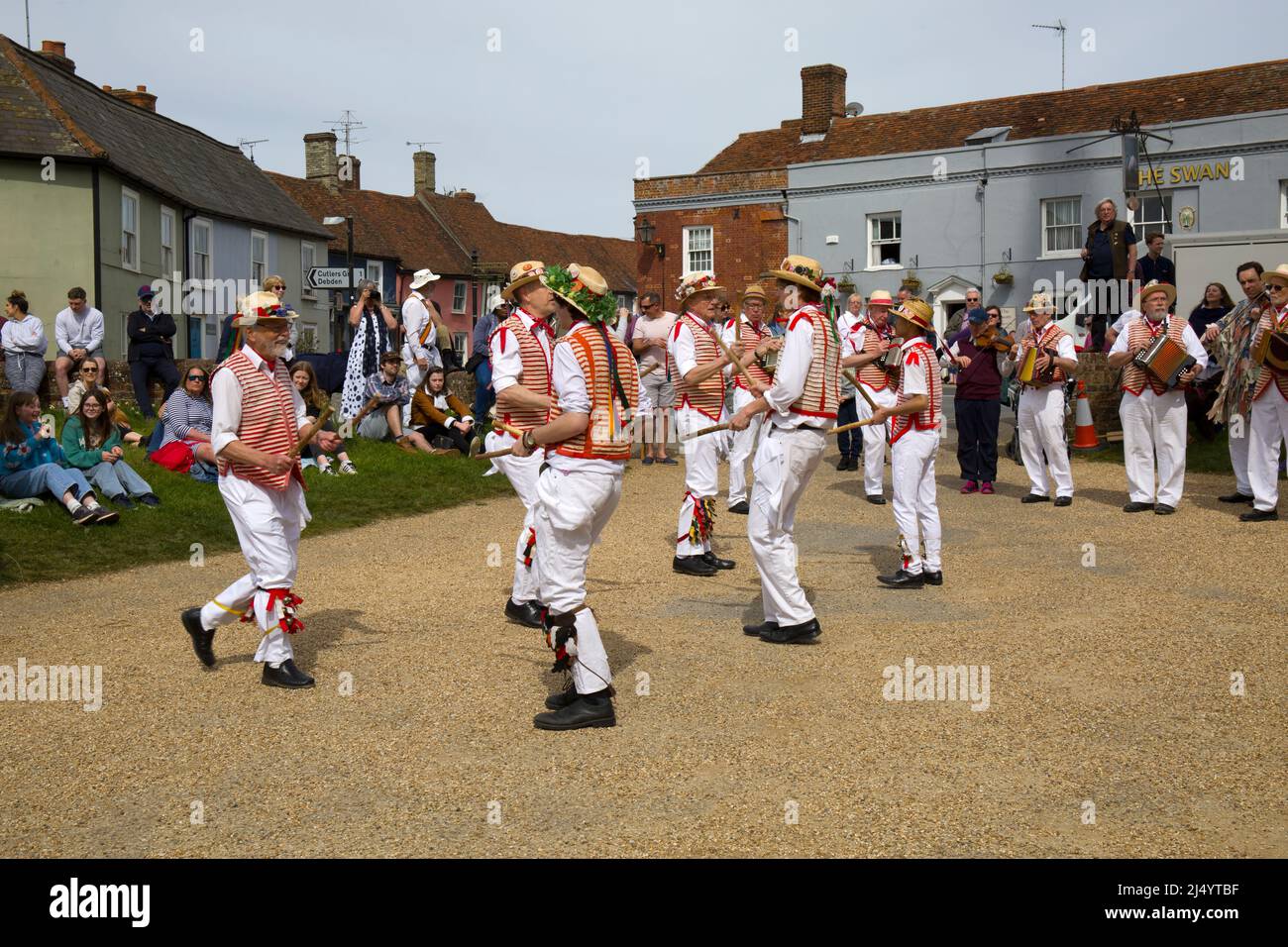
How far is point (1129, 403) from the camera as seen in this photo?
1309 cm

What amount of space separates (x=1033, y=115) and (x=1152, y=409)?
25926mm

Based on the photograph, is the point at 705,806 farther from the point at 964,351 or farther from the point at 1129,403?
the point at 964,351

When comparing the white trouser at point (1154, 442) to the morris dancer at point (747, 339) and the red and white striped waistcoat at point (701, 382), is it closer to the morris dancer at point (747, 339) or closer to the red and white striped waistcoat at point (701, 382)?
the morris dancer at point (747, 339)

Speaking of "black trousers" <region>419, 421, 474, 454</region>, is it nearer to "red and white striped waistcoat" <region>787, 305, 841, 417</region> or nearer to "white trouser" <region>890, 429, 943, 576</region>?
"white trouser" <region>890, 429, 943, 576</region>

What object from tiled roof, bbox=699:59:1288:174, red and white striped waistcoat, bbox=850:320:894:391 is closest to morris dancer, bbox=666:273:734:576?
red and white striped waistcoat, bbox=850:320:894:391

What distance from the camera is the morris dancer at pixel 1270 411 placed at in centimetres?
1186

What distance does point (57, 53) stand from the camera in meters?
31.2

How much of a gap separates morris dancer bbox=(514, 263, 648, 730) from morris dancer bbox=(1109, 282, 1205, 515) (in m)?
8.37

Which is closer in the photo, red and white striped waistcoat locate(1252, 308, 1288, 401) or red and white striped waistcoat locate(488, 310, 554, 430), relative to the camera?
red and white striped waistcoat locate(488, 310, 554, 430)

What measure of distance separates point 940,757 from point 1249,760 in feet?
4.22

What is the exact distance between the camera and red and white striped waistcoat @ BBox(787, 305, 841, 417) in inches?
296

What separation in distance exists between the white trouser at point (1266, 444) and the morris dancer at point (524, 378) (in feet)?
24.1

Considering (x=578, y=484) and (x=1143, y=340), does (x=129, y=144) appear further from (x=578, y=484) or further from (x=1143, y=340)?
(x=578, y=484)

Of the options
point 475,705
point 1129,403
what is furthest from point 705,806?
point 1129,403
